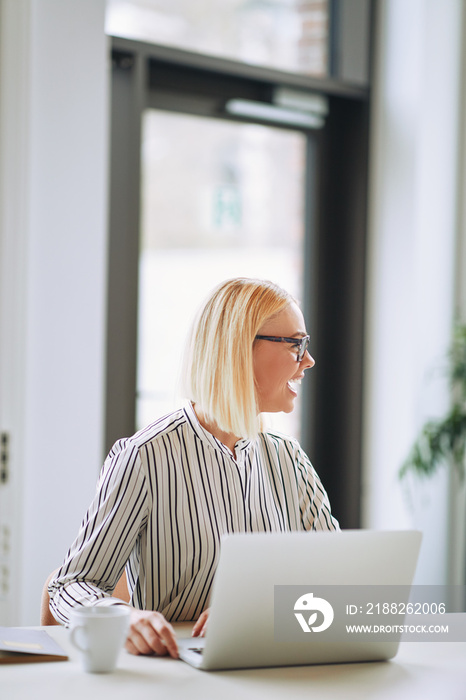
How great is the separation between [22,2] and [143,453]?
5.21ft

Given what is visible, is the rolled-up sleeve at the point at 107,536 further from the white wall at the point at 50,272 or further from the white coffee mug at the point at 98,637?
the white wall at the point at 50,272

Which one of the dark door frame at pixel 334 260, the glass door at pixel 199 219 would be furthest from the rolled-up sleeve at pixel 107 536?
the dark door frame at pixel 334 260

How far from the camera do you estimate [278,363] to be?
65.1 inches

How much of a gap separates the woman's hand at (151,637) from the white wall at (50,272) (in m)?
1.34

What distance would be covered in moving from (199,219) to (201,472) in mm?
1810

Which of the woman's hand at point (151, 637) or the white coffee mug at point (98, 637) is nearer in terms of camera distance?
the white coffee mug at point (98, 637)

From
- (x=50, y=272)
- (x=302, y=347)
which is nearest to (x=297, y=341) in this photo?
(x=302, y=347)

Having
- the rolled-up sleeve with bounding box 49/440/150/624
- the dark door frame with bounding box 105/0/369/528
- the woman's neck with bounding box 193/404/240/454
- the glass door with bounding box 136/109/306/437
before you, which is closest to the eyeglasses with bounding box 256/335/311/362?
the woman's neck with bounding box 193/404/240/454

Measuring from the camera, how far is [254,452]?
1723 millimetres

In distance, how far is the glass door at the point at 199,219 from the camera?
10.3ft

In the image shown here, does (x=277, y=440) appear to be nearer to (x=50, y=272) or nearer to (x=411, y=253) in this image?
(x=50, y=272)

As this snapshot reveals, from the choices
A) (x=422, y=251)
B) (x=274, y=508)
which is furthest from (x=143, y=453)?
(x=422, y=251)

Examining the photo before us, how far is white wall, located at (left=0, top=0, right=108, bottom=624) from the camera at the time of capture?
8.15 ft

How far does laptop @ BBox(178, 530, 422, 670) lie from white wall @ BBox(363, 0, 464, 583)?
2.20 m
